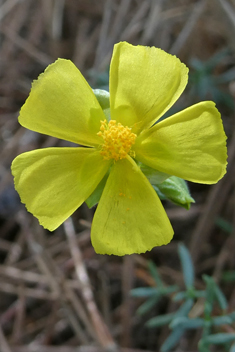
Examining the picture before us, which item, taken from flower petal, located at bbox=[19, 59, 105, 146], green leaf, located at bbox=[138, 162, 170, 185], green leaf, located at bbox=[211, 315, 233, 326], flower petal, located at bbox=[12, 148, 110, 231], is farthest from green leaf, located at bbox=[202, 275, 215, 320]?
flower petal, located at bbox=[19, 59, 105, 146]

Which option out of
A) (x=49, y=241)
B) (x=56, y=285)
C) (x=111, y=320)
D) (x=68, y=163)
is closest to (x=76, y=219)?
(x=49, y=241)

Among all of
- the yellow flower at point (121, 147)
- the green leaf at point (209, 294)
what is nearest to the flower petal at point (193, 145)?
the yellow flower at point (121, 147)

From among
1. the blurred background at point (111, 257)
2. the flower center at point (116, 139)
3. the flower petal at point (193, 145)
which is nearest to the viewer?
the flower petal at point (193, 145)

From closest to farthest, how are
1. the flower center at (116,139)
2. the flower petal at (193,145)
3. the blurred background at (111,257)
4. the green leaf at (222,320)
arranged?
the flower petal at (193,145), the flower center at (116,139), the green leaf at (222,320), the blurred background at (111,257)

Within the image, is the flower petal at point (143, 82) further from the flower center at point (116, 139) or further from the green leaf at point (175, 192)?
the green leaf at point (175, 192)

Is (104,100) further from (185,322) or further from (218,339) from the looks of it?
(218,339)

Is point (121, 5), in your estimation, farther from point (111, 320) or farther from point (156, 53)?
point (111, 320)

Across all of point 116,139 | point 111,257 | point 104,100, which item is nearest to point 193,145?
point 116,139
